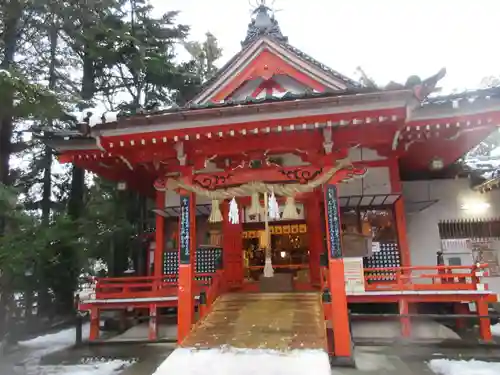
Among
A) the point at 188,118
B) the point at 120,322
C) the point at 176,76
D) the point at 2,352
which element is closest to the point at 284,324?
the point at 188,118

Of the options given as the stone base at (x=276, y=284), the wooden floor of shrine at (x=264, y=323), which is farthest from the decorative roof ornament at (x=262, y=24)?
the wooden floor of shrine at (x=264, y=323)

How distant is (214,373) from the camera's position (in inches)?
224

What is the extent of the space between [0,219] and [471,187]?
1333 cm

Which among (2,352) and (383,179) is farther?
(383,179)

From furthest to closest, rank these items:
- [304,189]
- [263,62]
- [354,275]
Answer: [263,62] → [354,275] → [304,189]

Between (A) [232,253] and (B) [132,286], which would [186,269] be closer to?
(B) [132,286]

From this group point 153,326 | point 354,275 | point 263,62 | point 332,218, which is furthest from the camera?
point 263,62

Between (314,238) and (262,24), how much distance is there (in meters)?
8.11

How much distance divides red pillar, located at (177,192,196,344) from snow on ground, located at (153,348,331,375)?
4.82ft

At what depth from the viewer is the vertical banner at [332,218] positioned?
7.30 metres

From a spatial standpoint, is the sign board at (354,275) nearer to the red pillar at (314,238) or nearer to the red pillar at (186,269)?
the red pillar at (314,238)

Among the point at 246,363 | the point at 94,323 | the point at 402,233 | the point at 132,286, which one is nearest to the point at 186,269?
the point at 132,286

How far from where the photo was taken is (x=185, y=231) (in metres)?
Result: 8.04

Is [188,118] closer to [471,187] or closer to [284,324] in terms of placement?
[284,324]
